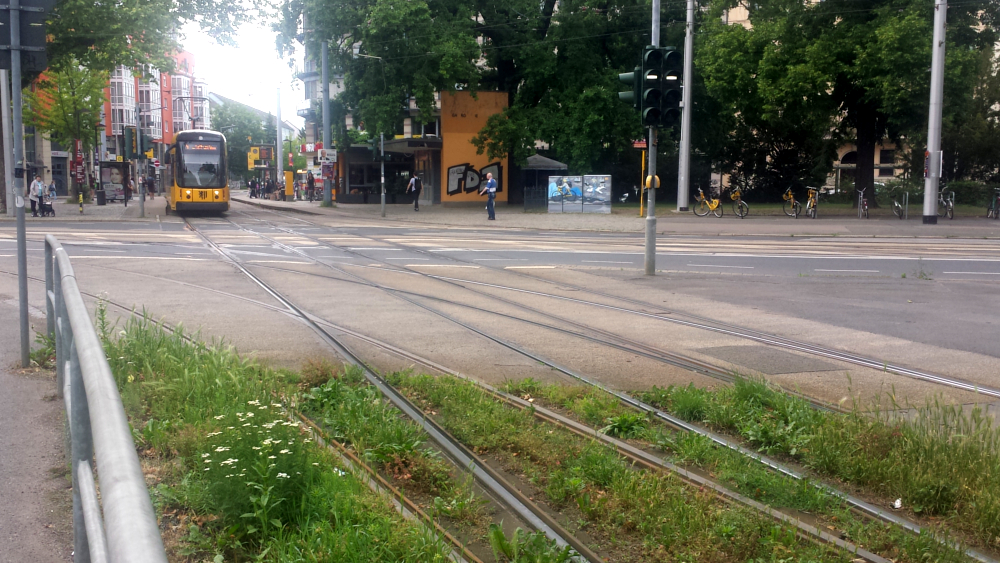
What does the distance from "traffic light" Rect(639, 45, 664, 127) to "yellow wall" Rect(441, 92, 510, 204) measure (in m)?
30.2

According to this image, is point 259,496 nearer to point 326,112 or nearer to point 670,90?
point 670,90

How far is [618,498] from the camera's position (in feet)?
15.2

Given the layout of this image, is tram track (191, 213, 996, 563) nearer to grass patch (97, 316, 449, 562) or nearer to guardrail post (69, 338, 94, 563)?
grass patch (97, 316, 449, 562)

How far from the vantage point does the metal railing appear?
4.30 feet

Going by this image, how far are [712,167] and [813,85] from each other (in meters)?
18.6

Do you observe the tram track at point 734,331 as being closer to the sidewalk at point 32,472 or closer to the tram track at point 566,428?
the tram track at point 566,428

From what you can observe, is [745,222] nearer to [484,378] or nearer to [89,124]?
[484,378]

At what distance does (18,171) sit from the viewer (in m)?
7.66

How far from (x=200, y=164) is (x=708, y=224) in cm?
1928

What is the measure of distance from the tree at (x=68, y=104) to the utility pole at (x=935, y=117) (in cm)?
4359

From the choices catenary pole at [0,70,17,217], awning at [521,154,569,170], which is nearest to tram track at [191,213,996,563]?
catenary pole at [0,70,17,217]

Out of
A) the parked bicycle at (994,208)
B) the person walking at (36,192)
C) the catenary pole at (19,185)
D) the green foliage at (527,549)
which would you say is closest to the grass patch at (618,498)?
the green foliage at (527,549)

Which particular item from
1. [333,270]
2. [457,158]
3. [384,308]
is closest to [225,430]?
[384,308]

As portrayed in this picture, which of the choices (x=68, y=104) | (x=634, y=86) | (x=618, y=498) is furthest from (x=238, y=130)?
(x=618, y=498)
